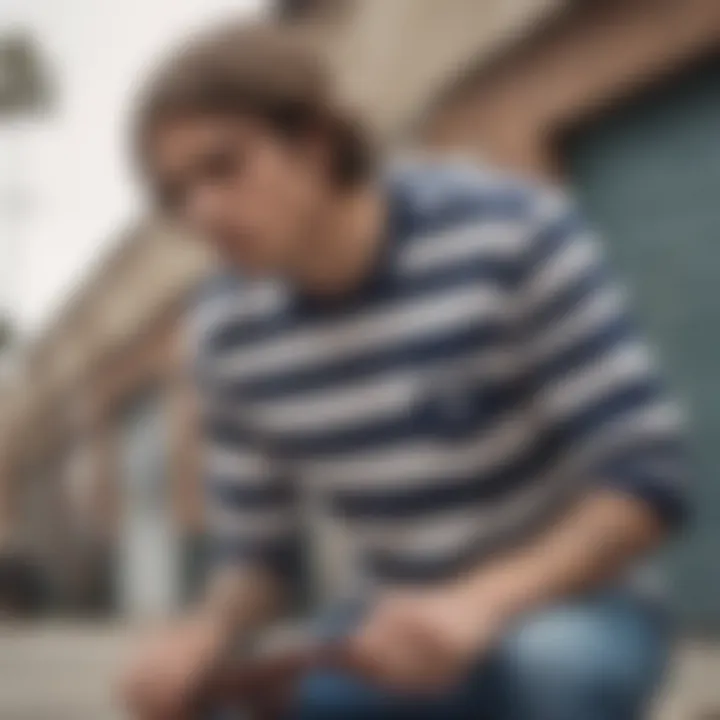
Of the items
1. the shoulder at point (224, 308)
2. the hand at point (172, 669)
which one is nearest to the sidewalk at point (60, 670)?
the hand at point (172, 669)

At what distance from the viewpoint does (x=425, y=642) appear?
0.40 meters

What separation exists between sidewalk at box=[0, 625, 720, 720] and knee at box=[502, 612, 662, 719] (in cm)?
15

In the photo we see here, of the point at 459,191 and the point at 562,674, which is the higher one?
the point at 459,191

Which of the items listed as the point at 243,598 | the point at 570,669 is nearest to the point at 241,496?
the point at 243,598

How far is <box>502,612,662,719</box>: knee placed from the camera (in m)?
0.41

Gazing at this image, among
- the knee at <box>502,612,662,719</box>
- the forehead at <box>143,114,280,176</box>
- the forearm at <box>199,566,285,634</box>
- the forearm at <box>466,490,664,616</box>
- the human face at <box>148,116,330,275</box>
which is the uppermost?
the forehead at <box>143,114,280,176</box>

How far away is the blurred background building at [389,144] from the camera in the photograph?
48 centimetres

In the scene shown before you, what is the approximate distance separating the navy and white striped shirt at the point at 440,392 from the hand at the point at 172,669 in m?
0.03

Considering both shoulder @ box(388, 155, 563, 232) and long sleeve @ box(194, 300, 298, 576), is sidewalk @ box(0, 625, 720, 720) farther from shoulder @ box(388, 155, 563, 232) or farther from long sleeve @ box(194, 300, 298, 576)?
shoulder @ box(388, 155, 563, 232)

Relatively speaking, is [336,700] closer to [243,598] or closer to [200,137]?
[243,598]

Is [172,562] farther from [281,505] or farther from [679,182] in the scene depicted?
[679,182]

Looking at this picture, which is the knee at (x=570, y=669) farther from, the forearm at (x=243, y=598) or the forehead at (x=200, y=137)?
the forehead at (x=200, y=137)

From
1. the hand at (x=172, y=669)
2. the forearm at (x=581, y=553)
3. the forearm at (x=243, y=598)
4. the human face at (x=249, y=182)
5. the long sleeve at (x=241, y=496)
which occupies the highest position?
the human face at (x=249, y=182)

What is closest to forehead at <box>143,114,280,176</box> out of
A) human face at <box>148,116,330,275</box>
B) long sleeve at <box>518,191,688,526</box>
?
human face at <box>148,116,330,275</box>
